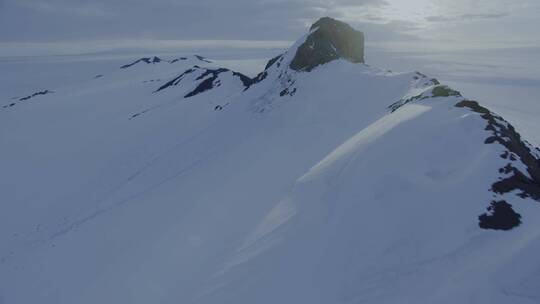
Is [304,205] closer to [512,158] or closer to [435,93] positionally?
[512,158]

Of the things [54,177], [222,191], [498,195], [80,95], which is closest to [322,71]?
[222,191]

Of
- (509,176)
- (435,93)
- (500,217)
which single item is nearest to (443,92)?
(435,93)

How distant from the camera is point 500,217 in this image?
60.2 ft

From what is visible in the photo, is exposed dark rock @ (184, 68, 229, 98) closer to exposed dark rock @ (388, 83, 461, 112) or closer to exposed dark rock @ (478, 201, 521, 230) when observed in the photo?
exposed dark rock @ (388, 83, 461, 112)

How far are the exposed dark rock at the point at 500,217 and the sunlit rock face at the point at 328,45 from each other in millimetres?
38815

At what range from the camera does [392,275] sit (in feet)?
59.1

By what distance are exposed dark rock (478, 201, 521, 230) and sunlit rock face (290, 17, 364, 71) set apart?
38.8 m

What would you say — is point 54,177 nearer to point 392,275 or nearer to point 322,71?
point 322,71

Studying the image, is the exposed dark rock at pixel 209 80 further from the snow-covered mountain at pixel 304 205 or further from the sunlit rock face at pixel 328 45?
the sunlit rock face at pixel 328 45

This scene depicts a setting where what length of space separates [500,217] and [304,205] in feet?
35.0

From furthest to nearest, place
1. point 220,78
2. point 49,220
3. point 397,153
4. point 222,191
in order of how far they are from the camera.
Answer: point 220,78
point 49,220
point 222,191
point 397,153

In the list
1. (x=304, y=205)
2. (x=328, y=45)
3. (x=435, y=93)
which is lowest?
(x=304, y=205)

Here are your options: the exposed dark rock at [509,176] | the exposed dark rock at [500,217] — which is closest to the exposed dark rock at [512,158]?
the exposed dark rock at [509,176]

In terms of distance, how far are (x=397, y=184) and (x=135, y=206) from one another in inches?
1020
